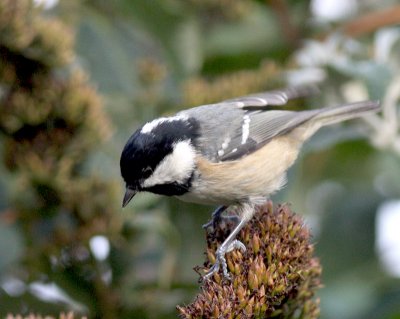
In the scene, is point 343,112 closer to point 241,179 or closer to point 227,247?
point 241,179

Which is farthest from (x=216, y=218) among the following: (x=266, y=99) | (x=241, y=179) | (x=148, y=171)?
(x=266, y=99)

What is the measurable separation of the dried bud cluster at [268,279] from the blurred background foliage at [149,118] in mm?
565

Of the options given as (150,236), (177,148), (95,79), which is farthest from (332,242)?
(95,79)

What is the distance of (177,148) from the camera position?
2.28m

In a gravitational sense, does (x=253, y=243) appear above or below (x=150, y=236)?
below

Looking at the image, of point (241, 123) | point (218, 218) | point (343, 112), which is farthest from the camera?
point (343, 112)

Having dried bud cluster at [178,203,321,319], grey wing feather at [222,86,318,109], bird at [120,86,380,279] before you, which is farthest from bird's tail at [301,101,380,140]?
dried bud cluster at [178,203,321,319]

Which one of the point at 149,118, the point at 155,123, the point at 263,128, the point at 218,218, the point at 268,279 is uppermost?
the point at 149,118

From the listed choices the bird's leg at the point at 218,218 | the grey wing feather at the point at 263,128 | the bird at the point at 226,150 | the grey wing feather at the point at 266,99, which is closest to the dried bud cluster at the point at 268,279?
the bird at the point at 226,150

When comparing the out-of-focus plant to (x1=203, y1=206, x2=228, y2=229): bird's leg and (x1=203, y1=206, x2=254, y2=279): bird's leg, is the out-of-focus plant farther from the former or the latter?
(x1=203, y1=206, x2=254, y2=279): bird's leg

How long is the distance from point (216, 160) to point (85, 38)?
883mm

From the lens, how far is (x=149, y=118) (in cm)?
277

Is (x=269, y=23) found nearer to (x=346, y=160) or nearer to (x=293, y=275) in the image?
(x=346, y=160)

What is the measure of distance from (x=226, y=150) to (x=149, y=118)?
18.0 inches
